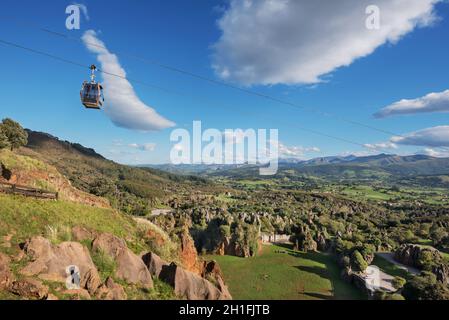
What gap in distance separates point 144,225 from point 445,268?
49991mm

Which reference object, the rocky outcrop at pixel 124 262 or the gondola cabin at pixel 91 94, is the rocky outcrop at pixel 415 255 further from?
the gondola cabin at pixel 91 94

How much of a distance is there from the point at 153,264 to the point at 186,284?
2940 mm

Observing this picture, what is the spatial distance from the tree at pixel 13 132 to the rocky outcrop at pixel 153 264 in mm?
32267

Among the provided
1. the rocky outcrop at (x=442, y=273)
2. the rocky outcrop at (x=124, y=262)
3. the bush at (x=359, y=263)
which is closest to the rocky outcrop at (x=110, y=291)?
the rocky outcrop at (x=124, y=262)

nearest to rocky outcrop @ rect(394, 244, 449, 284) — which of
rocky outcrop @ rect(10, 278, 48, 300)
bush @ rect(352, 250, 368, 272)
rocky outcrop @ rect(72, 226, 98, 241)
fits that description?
bush @ rect(352, 250, 368, 272)

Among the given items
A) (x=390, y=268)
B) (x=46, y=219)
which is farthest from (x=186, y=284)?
(x=390, y=268)

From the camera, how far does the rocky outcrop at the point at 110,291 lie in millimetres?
16766

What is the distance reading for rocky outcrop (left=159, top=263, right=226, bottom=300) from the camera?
69.3ft

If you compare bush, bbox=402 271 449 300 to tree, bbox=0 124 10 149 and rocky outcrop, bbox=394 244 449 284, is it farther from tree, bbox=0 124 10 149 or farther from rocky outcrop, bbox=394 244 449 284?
tree, bbox=0 124 10 149

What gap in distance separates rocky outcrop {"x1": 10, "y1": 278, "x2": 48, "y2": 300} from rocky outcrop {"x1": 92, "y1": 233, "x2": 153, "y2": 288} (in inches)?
218

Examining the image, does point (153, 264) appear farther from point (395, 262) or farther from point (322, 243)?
point (322, 243)
